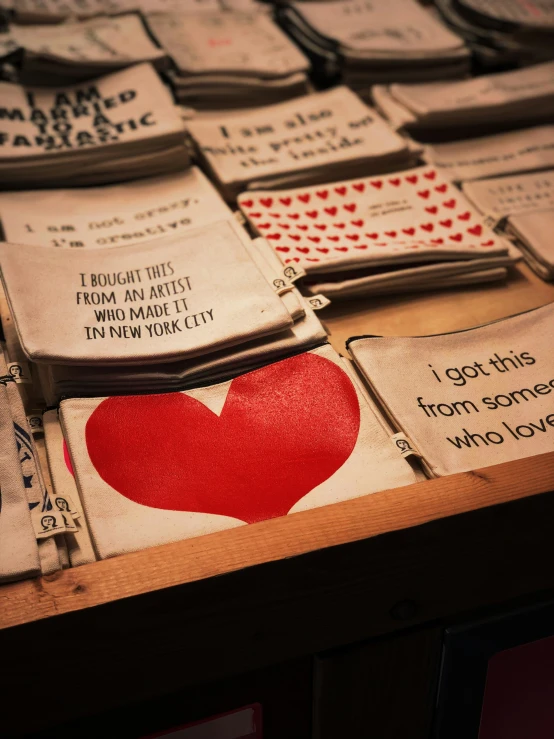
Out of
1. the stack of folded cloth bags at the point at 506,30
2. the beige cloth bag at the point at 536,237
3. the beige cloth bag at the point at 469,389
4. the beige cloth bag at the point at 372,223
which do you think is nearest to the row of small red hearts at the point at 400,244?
the beige cloth bag at the point at 372,223

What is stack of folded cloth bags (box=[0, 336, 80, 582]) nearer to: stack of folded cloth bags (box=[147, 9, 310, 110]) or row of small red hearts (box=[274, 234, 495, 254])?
row of small red hearts (box=[274, 234, 495, 254])

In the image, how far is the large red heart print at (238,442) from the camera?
1000 mm

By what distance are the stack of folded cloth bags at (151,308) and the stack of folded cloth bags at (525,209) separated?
19.9 inches

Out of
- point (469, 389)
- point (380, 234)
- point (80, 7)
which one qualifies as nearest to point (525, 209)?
point (380, 234)

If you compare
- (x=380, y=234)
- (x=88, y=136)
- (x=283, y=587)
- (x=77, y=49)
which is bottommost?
(x=283, y=587)

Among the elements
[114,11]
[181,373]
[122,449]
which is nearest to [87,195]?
[181,373]

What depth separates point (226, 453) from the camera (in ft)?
3.48

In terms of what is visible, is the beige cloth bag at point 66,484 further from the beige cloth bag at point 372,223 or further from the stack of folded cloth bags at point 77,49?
the stack of folded cloth bags at point 77,49

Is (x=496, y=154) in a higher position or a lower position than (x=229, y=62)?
lower

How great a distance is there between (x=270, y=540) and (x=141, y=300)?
1.59ft

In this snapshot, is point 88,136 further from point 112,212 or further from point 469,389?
point 469,389

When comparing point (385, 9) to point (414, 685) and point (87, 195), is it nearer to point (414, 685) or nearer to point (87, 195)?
point (87, 195)

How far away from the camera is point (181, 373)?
44.8 inches

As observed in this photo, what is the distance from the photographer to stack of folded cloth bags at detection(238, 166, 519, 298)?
4.50 ft
